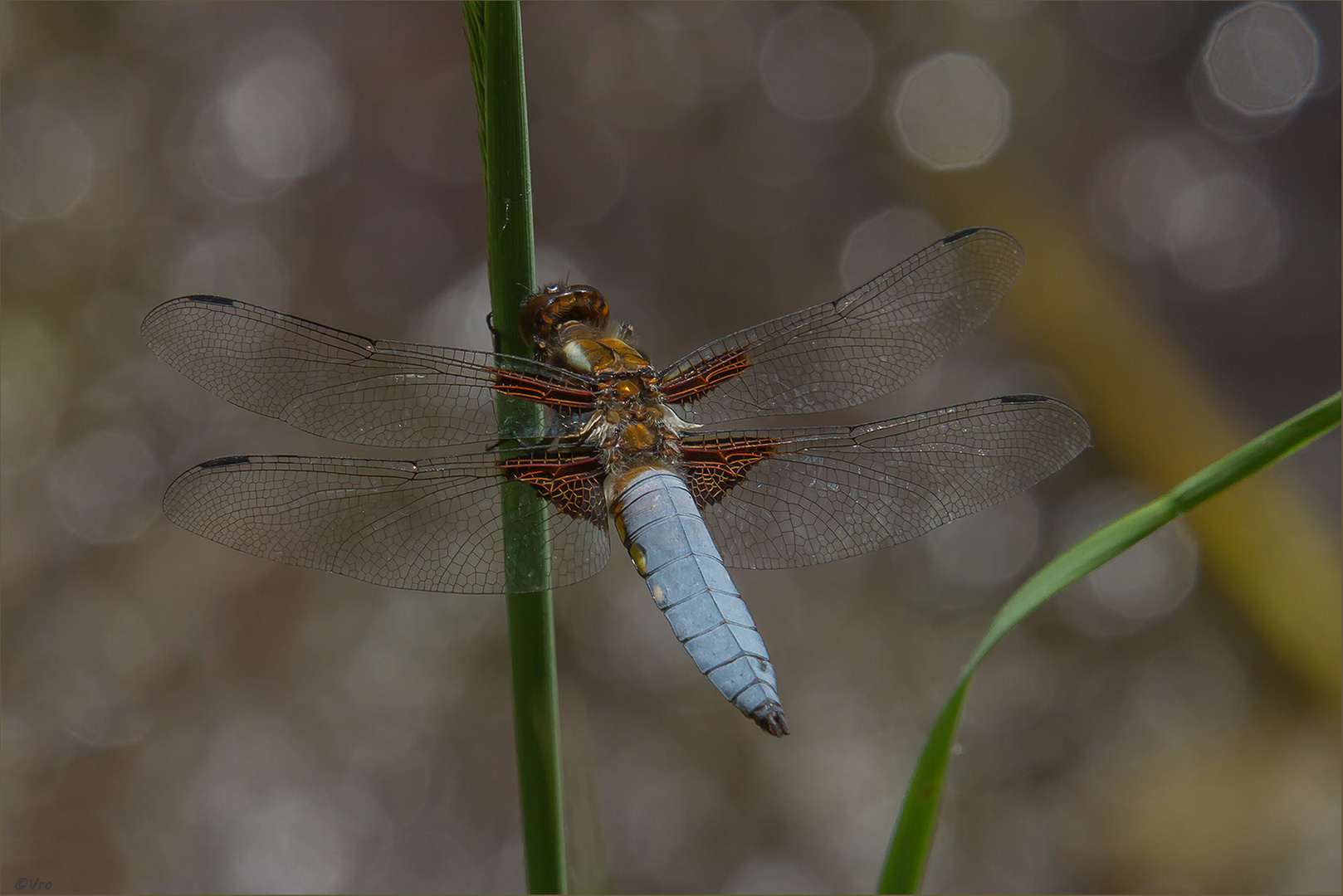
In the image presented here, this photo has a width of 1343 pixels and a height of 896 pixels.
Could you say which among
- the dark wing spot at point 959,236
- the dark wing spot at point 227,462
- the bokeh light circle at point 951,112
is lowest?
the dark wing spot at point 227,462

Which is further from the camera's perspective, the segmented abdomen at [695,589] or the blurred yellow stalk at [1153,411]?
the blurred yellow stalk at [1153,411]

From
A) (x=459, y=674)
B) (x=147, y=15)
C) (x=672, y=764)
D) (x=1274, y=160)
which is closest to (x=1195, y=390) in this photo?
(x=1274, y=160)

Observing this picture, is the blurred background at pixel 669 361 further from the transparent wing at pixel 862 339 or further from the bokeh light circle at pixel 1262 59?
the transparent wing at pixel 862 339

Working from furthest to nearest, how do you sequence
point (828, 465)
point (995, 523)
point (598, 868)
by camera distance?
1. point (995, 523)
2. point (828, 465)
3. point (598, 868)

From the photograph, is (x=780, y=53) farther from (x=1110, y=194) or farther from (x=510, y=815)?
(x=510, y=815)

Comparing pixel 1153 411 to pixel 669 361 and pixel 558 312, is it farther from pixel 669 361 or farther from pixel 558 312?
pixel 558 312

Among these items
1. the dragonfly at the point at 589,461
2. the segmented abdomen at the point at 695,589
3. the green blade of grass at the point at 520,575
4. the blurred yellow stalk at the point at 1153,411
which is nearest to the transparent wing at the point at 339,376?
the dragonfly at the point at 589,461
